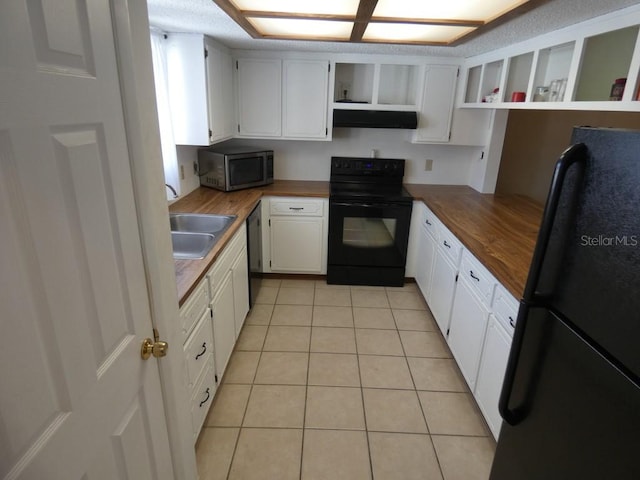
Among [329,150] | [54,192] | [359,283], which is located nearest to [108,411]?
[54,192]

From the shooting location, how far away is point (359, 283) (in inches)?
142

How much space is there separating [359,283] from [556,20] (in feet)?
7.99

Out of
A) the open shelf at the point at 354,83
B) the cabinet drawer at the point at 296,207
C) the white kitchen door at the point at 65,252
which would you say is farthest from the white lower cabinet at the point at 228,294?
the open shelf at the point at 354,83

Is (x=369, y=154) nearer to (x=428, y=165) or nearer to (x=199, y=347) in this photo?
(x=428, y=165)

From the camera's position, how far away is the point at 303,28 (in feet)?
7.61

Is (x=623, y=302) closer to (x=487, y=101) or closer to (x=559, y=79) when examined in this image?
(x=559, y=79)

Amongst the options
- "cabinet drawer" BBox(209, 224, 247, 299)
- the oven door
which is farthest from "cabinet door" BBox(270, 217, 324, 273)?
"cabinet drawer" BBox(209, 224, 247, 299)

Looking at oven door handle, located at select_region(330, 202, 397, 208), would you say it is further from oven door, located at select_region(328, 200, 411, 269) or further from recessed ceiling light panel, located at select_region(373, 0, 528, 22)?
recessed ceiling light panel, located at select_region(373, 0, 528, 22)

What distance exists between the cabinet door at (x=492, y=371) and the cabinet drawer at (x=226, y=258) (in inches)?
55.9

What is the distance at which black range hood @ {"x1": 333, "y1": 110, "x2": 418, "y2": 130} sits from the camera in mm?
3270

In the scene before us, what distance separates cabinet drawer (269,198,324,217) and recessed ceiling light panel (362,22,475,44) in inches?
53.9

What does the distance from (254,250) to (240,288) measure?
490mm

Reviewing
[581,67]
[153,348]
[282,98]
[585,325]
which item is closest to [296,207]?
[282,98]

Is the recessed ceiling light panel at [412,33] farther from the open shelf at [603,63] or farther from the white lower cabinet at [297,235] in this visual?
the white lower cabinet at [297,235]
